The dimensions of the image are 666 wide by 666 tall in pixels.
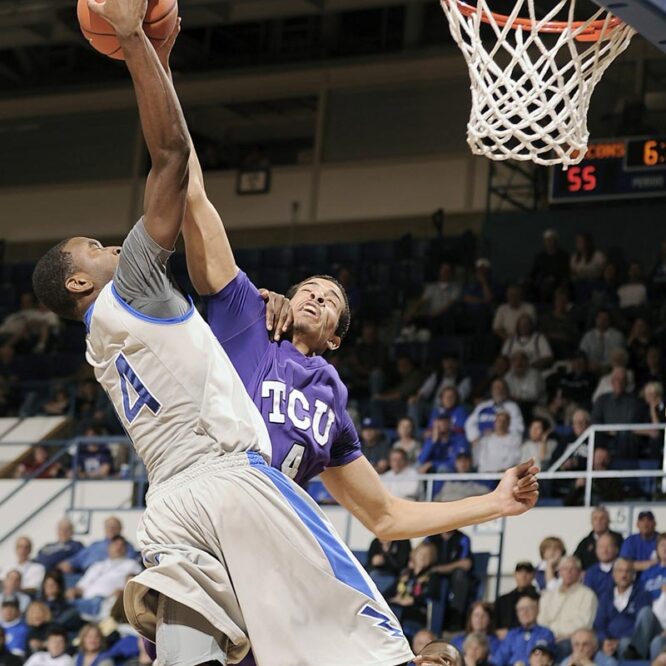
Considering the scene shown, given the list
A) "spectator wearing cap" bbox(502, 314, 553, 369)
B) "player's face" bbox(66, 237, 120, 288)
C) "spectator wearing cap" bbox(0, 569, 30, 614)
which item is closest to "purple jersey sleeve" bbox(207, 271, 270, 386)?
"player's face" bbox(66, 237, 120, 288)

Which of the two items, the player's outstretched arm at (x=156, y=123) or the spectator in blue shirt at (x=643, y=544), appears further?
the spectator in blue shirt at (x=643, y=544)

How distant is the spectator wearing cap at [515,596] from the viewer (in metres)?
9.33

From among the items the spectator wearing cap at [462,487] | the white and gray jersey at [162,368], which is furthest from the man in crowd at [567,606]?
the white and gray jersey at [162,368]

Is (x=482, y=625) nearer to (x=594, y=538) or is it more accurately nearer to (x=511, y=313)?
(x=594, y=538)

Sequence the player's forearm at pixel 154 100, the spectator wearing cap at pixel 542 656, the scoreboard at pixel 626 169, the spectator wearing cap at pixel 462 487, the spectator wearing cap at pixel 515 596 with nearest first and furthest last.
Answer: the player's forearm at pixel 154 100, the spectator wearing cap at pixel 542 656, the spectator wearing cap at pixel 515 596, the spectator wearing cap at pixel 462 487, the scoreboard at pixel 626 169

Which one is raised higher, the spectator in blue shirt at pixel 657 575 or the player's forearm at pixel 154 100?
the player's forearm at pixel 154 100

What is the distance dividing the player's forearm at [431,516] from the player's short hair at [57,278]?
1171mm

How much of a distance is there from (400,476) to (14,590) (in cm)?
334

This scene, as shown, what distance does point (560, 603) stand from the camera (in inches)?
361

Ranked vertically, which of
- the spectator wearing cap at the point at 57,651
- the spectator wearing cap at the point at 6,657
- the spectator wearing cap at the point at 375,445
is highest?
the spectator wearing cap at the point at 375,445

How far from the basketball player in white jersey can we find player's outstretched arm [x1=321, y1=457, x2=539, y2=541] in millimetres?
633

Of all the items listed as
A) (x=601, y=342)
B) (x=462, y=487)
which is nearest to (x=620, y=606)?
(x=462, y=487)

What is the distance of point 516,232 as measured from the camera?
1533cm

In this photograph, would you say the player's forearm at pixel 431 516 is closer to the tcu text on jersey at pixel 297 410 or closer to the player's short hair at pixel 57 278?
the tcu text on jersey at pixel 297 410
